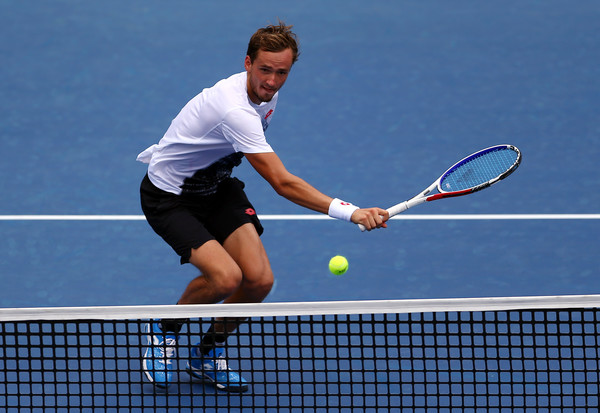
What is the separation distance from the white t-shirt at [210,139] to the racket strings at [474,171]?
91cm

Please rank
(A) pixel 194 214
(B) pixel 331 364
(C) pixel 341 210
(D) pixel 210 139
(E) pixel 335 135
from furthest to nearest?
1. (E) pixel 335 135
2. (B) pixel 331 364
3. (A) pixel 194 214
4. (D) pixel 210 139
5. (C) pixel 341 210

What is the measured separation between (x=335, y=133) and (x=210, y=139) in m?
3.04

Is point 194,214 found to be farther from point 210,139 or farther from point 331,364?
point 331,364

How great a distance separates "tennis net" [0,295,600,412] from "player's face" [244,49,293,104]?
3.19 ft

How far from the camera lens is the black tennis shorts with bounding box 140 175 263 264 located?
3.82 m

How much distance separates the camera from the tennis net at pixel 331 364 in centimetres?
295

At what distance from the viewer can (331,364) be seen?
13.5ft

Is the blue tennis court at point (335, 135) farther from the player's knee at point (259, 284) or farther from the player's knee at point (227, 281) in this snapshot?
the player's knee at point (227, 281)

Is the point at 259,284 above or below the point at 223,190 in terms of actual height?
below

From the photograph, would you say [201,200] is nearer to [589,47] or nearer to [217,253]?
[217,253]

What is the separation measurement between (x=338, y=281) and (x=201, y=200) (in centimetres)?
125

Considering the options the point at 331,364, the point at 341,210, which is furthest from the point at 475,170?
the point at 331,364

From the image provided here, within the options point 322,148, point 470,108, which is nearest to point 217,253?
point 322,148

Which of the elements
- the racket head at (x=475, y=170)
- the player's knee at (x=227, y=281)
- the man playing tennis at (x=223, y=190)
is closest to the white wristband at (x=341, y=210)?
the man playing tennis at (x=223, y=190)
